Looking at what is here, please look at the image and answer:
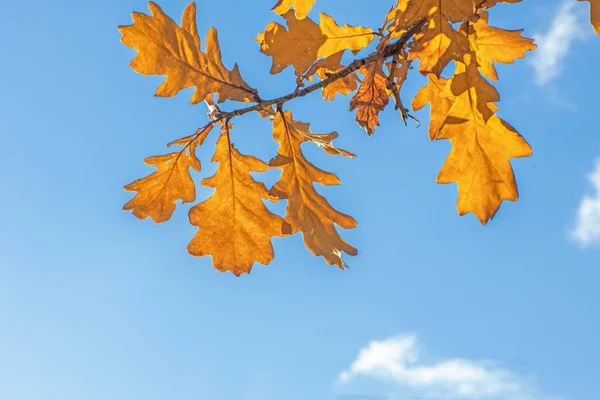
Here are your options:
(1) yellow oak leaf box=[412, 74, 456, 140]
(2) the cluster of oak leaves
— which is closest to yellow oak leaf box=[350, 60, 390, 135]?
(2) the cluster of oak leaves

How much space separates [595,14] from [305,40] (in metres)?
0.75

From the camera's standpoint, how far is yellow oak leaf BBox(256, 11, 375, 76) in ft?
Answer: 5.45

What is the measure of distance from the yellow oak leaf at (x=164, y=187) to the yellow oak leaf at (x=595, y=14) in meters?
1.17

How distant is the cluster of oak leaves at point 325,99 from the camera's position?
155 cm

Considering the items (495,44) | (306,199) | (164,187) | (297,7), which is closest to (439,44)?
(495,44)

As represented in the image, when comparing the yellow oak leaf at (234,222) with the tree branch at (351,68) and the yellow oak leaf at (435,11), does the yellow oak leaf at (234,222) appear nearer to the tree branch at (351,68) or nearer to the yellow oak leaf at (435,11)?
the tree branch at (351,68)

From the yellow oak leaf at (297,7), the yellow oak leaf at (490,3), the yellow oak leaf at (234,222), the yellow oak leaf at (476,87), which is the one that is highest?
the yellow oak leaf at (297,7)

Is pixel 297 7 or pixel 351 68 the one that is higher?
pixel 297 7

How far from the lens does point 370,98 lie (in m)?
1.96

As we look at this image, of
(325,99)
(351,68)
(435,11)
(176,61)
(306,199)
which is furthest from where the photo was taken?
(325,99)

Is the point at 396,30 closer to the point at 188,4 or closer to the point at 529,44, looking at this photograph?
the point at 529,44

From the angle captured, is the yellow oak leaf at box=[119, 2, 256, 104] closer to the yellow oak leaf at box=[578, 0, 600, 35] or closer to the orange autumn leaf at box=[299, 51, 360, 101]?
the orange autumn leaf at box=[299, 51, 360, 101]

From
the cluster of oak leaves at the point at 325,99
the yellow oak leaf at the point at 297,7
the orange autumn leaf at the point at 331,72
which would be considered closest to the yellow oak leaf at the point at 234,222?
the cluster of oak leaves at the point at 325,99

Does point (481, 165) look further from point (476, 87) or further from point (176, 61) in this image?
point (176, 61)
